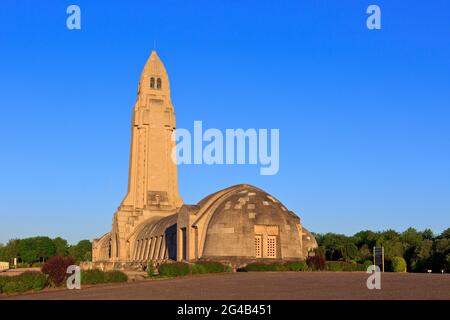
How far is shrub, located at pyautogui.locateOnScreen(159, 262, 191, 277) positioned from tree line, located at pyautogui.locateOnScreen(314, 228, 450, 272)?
2269 centimetres

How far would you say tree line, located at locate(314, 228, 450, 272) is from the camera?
221ft

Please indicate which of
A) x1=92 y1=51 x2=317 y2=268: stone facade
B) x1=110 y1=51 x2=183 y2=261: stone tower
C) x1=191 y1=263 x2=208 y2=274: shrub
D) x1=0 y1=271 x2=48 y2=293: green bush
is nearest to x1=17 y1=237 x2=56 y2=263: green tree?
x1=92 y1=51 x2=317 y2=268: stone facade

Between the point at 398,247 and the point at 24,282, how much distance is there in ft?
199

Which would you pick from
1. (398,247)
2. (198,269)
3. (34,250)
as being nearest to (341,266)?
(198,269)

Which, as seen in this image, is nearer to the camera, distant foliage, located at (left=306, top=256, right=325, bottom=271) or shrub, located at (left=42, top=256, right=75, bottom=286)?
shrub, located at (left=42, top=256, right=75, bottom=286)

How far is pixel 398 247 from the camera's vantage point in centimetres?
8125

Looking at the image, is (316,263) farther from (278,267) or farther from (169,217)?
(169,217)

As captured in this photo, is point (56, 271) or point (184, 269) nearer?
point (56, 271)

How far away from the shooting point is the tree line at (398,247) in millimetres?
67500

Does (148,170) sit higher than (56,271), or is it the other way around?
(148,170)

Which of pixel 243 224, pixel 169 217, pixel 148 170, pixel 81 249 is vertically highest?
pixel 148 170

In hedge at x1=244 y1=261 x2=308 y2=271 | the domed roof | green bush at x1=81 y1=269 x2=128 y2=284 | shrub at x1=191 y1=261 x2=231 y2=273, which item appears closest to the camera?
green bush at x1=81 y1=269 x2=128 y2=284

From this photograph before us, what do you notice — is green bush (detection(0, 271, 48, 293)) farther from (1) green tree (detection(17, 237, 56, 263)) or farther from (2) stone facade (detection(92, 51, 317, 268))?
(1) green tree (detection(17, 237, 56, 263))

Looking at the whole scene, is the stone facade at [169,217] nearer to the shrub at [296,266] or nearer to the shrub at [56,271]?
the shrub at [296,266]
